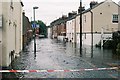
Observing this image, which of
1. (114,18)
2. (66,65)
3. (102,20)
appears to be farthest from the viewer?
(114,18)

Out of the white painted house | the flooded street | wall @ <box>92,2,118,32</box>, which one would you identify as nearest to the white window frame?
the white painted house

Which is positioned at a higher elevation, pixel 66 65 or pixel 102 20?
pixel 102 20

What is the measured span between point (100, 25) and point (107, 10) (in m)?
2.91

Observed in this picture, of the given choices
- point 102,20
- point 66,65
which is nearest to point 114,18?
point 102,20

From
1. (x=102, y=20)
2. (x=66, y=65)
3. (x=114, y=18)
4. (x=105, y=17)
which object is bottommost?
(x=66, y=65)

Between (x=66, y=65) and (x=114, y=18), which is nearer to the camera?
(x=66, y=65)

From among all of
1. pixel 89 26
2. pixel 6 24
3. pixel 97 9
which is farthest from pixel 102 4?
pixel 6 24

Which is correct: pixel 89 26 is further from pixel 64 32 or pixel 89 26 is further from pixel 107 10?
pixel 64 32

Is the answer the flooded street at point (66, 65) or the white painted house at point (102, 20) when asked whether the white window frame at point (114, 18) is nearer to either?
the white painted house at point (102, 20)

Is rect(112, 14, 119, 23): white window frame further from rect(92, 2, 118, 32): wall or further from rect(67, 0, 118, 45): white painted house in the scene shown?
rect(92, 2, 118, 32): wall

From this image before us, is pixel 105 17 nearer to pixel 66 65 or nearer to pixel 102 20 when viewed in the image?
pixel 102 20

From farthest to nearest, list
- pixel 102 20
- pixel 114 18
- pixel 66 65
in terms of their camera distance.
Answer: pixel 114 18 → pixel 102 20 → pixel 66 65

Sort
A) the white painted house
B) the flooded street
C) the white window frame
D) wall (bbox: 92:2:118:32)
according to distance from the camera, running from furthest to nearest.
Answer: the white window frame, wall (bbox: 92:2:118:32), the white painted house, the flooded street

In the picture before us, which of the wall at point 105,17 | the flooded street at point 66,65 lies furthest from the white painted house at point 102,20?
the flooded street at point 66,65
